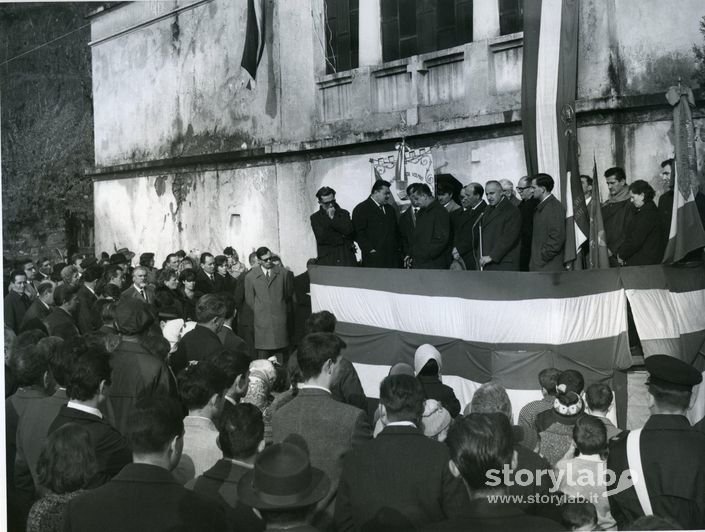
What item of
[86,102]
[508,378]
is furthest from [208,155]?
[508,378]

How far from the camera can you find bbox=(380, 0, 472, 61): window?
7.46 m

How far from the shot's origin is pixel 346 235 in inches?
292

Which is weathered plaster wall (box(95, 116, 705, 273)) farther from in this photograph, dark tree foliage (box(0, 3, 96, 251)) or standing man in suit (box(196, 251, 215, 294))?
dark tree foliage (box(0, 3, 96, 251))

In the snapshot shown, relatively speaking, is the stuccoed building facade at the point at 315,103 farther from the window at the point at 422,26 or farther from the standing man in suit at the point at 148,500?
the standing man in suit at the point at 148,500

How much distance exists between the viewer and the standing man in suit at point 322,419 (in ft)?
11.5

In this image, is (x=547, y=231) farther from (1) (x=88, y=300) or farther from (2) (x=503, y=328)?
(1) (x=88, y=300)

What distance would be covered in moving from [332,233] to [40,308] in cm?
263

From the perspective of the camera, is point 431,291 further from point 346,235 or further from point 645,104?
point 645,104

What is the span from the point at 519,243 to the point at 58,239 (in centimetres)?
443

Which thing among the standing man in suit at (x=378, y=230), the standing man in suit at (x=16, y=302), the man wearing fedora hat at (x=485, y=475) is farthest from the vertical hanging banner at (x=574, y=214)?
the standing man in suit at (x=16, y=302)

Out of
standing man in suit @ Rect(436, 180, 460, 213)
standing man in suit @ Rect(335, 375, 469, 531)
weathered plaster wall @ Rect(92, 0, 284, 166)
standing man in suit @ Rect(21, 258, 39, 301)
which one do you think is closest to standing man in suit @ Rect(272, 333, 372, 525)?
standing man in suit @ Rect(335, 375, 469, 531)

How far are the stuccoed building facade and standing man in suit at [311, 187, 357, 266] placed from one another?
1.55ft

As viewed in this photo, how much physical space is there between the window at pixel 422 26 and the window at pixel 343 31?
0.91 feet

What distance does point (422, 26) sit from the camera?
7598mm
